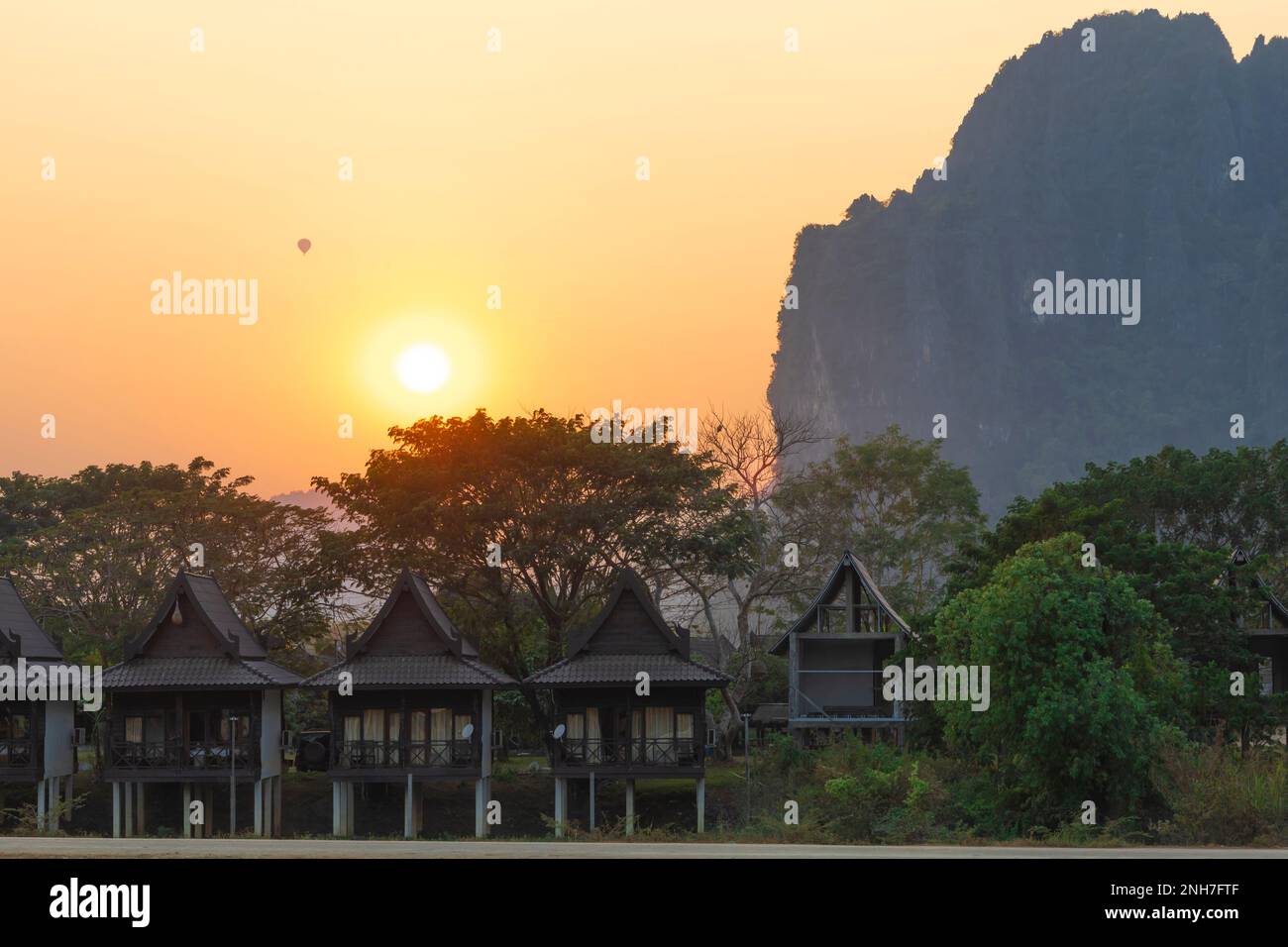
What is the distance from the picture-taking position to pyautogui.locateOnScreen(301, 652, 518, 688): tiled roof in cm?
4412

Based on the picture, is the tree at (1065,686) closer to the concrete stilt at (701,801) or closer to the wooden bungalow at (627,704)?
the concrete stilt at (701,801)

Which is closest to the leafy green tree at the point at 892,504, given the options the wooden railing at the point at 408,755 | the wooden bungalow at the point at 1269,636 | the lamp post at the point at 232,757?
the wooden bungalow at the point at 1269,636

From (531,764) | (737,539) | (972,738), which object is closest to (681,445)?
(737,539)

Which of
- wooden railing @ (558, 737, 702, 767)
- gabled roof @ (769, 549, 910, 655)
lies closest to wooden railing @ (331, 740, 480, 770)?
wooden railing @ (558, 737, 702, 767)

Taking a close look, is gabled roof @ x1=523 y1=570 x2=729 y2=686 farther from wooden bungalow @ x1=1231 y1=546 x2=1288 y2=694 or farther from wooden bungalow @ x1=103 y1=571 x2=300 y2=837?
wooden bungalow @ x1=1231 y1=546 x2=1288 y2=694

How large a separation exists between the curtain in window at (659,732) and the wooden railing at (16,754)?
19.2 meters

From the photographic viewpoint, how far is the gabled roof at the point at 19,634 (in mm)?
45344

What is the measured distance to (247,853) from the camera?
79.0 feet

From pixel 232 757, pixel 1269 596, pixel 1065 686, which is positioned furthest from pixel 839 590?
pixel 232 757

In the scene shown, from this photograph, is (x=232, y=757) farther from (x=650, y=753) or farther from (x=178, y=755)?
(x=650, y=753)

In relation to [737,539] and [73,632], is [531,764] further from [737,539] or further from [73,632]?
[73,632]

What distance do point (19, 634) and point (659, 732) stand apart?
20.2 meters

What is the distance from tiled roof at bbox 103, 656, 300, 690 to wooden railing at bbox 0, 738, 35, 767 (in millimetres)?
3872

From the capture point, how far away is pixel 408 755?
149 feet
